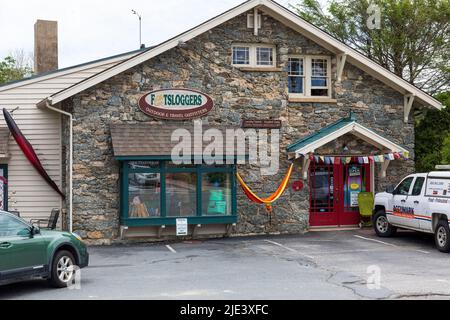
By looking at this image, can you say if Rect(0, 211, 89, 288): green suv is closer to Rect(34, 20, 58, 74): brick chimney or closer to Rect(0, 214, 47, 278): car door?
Rect(0, 214, 47, 278): car door

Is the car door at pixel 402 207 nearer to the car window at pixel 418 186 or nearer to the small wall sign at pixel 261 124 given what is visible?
the car window at pixel 418 186

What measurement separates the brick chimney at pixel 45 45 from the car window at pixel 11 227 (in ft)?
40.5

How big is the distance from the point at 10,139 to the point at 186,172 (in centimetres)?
541

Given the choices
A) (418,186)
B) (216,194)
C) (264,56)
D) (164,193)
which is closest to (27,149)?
(164,193)

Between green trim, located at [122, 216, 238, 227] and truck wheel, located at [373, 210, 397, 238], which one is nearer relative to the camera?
green trim, located at [122, 216, 238, 227]

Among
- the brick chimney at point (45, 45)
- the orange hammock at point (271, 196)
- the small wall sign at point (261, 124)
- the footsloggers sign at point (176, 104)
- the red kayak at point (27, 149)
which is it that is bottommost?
the orange hammock at point (271, 196)

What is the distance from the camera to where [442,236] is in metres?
16.0

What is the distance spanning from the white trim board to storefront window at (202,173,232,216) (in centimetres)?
229

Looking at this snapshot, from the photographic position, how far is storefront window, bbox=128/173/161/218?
18078 mm

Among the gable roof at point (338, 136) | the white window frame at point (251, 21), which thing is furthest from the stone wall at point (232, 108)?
the gable roof at point (338, 136)

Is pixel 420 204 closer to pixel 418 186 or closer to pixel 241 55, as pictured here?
pixel 418 186

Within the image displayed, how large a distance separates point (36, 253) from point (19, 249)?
0.41 metres

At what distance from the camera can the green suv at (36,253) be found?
10703 millimetres

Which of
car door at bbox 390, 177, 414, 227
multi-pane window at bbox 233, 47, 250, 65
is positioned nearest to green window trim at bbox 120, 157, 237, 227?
multi-pane window at bbox 233, 47, 250, 65
